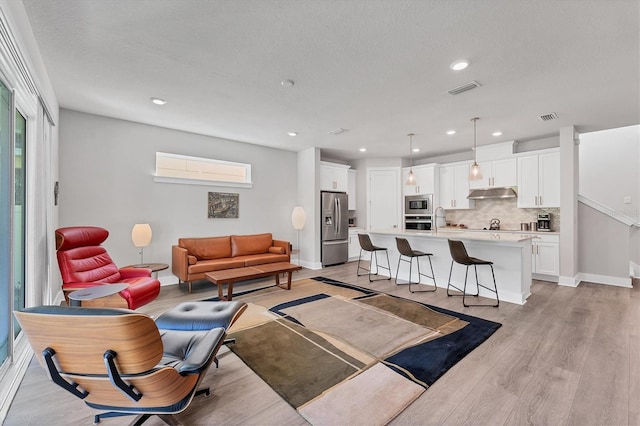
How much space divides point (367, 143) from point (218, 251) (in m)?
3.72

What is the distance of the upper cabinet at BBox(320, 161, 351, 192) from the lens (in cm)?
654

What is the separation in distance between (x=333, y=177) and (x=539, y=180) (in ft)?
13.5

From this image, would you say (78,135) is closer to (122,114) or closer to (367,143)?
(122,114)

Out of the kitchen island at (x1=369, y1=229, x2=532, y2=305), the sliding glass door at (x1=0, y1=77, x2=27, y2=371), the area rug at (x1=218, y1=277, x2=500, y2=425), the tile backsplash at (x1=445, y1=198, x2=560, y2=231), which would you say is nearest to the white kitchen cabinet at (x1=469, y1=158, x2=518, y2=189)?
the tile backsplash at (x1=445, y1=198, x2=560, y2=231)

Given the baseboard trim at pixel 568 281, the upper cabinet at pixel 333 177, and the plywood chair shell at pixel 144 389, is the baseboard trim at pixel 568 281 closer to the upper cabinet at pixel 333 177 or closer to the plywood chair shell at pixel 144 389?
the upper cabinet at pixel 333 177

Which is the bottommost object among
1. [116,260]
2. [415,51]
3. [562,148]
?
[116,260]

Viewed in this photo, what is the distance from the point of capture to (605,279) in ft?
15.8

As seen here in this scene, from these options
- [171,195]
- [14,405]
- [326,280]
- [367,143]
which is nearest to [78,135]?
[171,195]

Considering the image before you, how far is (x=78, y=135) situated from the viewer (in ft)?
13.5

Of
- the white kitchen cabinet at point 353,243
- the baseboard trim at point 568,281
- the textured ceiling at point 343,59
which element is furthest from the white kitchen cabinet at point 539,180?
the white kitchen cabinet at point 353,243

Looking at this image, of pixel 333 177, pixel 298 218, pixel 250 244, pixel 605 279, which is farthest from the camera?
pixel 333 177

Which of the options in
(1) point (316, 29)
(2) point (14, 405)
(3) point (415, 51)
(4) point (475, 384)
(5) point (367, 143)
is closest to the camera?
(2) point (14, 405)

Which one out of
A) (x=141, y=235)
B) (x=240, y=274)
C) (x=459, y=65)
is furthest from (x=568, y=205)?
(x=141, y=235)

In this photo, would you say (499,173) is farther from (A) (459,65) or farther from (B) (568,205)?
(A) (459,65)
